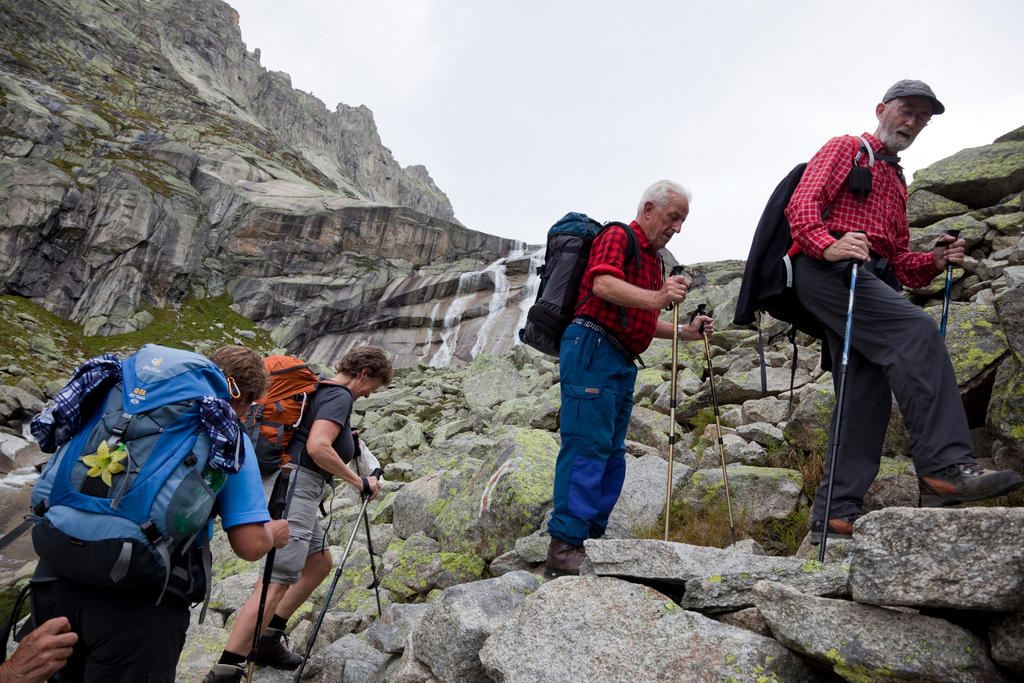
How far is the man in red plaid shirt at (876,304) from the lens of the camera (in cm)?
385

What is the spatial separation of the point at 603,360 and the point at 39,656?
401 cm

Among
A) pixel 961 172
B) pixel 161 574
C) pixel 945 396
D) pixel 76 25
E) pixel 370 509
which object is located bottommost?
pixel 370 509

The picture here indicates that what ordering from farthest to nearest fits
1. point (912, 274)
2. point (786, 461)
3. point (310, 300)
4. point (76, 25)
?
point (76, 25) → point (310, 300) → point (786, 461) → point (912, 274)

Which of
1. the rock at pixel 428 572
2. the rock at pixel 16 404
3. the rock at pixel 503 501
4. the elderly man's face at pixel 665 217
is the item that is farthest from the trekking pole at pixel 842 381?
the rock at pixel 16 404

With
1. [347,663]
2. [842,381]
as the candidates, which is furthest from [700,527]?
[347,663]

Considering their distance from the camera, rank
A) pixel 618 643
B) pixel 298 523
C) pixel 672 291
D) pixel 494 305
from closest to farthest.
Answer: pixel 618 643 → pixel 672 291 → pixel 298 523 → pixel 494 305

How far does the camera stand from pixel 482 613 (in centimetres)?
446

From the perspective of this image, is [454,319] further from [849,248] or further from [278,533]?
[278,533]

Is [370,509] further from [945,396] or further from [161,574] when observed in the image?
[945,396]

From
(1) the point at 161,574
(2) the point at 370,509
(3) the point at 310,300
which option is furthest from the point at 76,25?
(1) the point at 161,574

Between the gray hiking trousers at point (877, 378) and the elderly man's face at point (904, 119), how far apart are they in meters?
1.12

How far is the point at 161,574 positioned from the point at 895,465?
256 inches

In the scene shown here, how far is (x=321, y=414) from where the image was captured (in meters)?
5.77

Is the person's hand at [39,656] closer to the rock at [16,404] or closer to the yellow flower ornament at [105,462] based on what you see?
the yellow flower ornament at [105,462]
